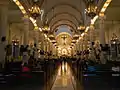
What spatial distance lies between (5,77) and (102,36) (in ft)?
40.6

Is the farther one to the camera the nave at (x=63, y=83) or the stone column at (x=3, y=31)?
the stone column at (x=3, y=31)

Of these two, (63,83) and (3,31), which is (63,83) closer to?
(63,83)

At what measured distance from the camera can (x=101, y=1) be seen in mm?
16297

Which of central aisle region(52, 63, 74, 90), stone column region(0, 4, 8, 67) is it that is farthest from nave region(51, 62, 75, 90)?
stone column region(0, 4, 8, 67)

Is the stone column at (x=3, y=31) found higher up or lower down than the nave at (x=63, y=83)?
higher up

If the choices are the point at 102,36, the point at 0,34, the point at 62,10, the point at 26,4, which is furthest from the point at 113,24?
the point at 0,34

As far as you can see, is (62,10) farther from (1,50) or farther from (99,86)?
(99,86)

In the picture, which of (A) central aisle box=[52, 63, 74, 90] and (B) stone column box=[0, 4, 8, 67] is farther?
(B) stone column box=[0, 4, 8, 67]

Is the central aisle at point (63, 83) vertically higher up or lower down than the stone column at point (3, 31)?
lower down

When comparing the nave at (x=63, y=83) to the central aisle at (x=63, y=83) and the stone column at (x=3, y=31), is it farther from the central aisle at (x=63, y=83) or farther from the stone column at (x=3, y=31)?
the stone column at (x=3, y=31)

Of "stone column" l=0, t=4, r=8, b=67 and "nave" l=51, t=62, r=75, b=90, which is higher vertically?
"stone column" l=0, t=4, r=8, b=67

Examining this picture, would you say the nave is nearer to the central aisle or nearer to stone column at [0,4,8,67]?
the central aisle

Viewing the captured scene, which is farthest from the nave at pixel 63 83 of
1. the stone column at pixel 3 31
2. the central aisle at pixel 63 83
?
the stone column at pixel 3 31

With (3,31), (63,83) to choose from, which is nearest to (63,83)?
(63,83)
